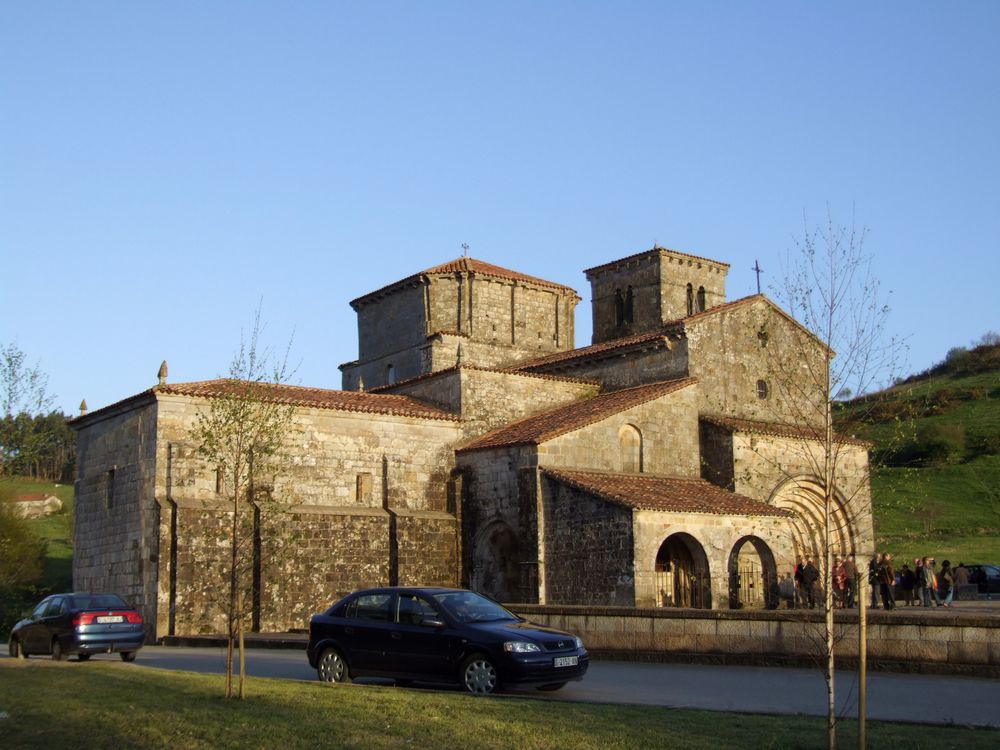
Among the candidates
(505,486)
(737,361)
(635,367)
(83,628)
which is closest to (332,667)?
(83,628)

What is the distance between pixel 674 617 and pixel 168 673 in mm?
8213

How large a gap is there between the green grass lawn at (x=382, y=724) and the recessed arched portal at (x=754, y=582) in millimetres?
15680

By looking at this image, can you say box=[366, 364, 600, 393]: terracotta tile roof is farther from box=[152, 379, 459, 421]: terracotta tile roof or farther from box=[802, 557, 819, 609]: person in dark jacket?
box=[802, 557, 819, 609]: person in dark jacket

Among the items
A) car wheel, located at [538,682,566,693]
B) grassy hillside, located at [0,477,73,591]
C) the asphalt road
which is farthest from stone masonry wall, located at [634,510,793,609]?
grassy hillside, located at [0,477,73,591]

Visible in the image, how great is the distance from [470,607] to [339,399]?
16243 mm

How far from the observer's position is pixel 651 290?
38.1 metres

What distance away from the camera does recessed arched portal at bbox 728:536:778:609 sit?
27562 mm

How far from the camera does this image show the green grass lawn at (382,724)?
396 inches

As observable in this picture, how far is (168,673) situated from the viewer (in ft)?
51.6

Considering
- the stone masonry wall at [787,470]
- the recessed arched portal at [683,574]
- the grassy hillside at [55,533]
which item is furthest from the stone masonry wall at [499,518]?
the grassy hillside at [55,533]

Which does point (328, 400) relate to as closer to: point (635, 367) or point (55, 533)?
point (635, 367)

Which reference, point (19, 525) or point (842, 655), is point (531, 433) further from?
point (19, 525)

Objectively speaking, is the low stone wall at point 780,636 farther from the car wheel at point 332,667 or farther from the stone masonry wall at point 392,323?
the stone masonry wall at point 392,323

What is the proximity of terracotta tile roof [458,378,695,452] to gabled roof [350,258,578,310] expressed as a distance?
7.26 meters
